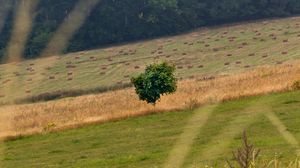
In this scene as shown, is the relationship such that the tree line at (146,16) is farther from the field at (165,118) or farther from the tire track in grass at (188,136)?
the tire track in grass at (188,136)

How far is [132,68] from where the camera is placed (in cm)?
6544

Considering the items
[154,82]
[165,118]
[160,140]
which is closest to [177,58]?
[154,82]

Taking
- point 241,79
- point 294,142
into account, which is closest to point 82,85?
point 241,79

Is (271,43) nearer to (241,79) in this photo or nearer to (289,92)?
(241,79)

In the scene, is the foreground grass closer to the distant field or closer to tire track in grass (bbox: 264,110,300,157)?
tire track in grass (bbox: 264,110,300,157)

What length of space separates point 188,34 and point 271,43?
23510mm

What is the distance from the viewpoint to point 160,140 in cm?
2505

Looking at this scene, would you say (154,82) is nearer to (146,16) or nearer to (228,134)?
(228,134)

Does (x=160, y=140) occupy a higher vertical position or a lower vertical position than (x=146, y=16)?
higher

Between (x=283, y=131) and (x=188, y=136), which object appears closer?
(x=283, y=131)

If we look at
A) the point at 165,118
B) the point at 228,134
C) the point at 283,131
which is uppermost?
the point at 283,131

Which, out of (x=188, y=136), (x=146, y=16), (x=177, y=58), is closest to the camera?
(x=188, y=136)

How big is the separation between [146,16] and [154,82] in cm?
6357

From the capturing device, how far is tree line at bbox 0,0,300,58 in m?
94.2
